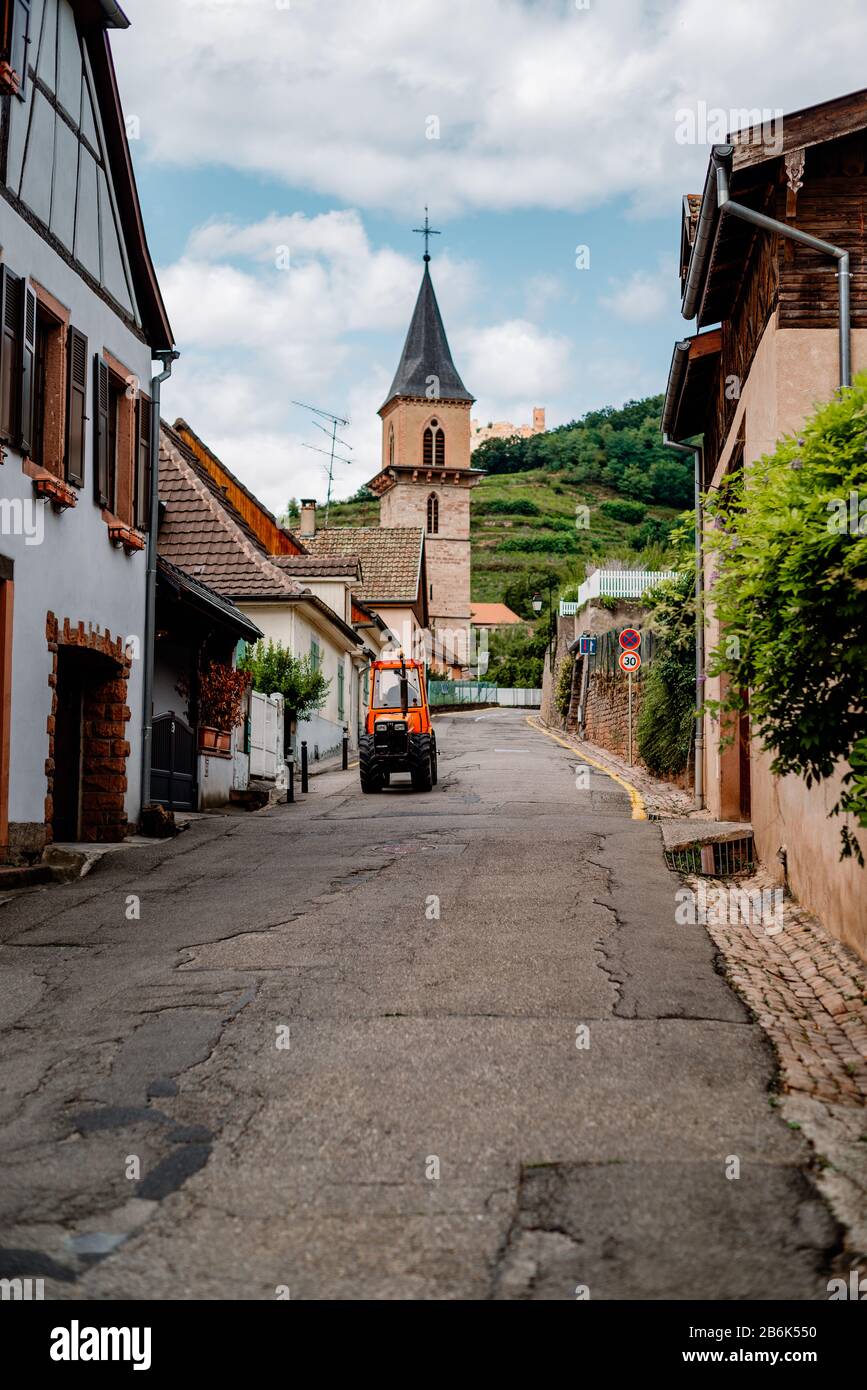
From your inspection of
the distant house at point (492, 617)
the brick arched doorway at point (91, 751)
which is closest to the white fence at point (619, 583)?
the brick arched doorway at point (91, 751)

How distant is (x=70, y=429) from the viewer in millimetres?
13664

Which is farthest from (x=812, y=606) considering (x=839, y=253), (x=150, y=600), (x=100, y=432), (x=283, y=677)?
(x=283, y=677)

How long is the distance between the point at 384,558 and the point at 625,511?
76.9 m

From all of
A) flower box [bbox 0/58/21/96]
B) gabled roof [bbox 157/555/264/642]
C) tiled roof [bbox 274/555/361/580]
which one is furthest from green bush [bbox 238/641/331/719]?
flower box [bbox 0/58/21/96]

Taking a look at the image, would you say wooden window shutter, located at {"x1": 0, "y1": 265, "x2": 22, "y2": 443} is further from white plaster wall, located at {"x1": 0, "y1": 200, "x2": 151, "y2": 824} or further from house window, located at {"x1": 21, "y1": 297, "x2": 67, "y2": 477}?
house window, located at {"x1": 21, "y1": 297, "x2": 67, "y2": 477}

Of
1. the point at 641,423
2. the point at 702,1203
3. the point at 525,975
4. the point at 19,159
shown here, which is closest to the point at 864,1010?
the point at 525,975

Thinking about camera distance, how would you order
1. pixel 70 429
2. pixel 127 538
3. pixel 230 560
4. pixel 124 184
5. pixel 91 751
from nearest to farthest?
pixel 70 429 → pixel 127 538 → pixel 124 184 → pixel 91 751 → pixel 230 560

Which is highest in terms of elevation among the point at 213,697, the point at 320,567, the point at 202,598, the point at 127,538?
the point at 320,567

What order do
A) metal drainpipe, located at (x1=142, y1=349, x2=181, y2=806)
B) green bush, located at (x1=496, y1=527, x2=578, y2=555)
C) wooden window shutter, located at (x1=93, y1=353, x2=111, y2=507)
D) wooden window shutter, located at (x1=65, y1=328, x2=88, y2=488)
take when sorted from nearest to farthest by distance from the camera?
wooden window shutter, located at (x1=65, y1=328, x2=88, y2=488)
wooden window shutter, located at (x1=93, y1=353, x2=111, y2=507)
metal drainpipe, located at (x1=142, y1=349, x2=181, y2=806)
green bush, located at (x1=496, y1=527, x2=578, y2=555)

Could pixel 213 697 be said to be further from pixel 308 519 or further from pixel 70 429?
pixel 308 519

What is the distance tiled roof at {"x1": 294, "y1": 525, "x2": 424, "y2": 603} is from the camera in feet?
179

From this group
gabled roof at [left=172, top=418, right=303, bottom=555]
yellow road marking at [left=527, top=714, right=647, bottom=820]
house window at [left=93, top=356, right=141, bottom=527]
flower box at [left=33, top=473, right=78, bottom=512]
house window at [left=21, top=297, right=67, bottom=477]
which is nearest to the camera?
flower box at [left=33, top=473, right=78, bottom=512]
